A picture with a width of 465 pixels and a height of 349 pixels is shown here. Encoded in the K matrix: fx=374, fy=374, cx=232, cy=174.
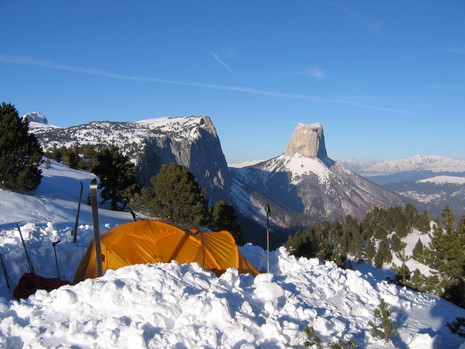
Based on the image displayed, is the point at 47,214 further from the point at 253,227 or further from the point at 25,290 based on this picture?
the point at 253,227

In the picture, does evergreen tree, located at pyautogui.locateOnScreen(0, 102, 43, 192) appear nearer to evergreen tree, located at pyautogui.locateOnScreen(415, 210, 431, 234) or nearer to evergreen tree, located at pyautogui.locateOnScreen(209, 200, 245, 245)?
evergreen tree, located at pyautogui.locateOnScreen(209, 200, 245, 245)

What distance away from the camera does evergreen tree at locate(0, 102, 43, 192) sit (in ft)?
88.6

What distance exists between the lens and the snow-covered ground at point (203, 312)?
6.88m

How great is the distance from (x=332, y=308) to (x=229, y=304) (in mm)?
3417

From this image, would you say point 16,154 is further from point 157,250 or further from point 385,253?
point 385,253

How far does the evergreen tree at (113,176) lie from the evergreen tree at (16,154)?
9.24 m

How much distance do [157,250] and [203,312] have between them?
4192 millimetres

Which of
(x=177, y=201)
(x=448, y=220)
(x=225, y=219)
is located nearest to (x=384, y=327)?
(x=448, y=220)

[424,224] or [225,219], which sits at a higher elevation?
[225,219]

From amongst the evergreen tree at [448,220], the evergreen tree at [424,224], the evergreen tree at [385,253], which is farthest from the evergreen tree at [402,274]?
the evergreen tree at [424,224]

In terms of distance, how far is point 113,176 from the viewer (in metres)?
38.7

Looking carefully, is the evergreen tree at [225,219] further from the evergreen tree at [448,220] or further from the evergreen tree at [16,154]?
the evergreen tree at [448,220]

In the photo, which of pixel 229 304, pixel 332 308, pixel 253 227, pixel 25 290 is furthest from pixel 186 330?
pixel 253 227

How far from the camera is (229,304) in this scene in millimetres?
7992
